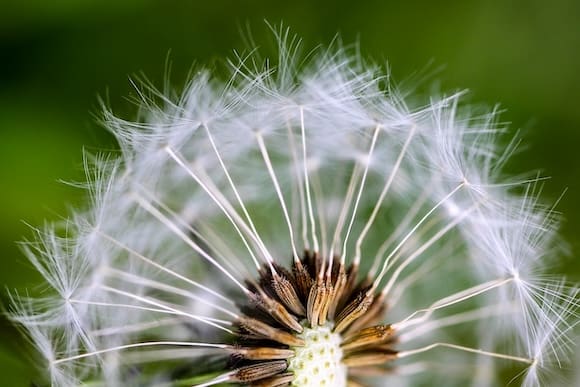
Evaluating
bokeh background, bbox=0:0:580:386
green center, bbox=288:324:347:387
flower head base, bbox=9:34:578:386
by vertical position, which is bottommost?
green center, bbox=288:324:347:387

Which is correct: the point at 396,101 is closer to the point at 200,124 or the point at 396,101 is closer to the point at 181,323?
the point at 200,124

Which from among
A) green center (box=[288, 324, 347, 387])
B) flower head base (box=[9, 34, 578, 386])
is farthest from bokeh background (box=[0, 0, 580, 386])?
green center (box=[288, 324, 347, 387])

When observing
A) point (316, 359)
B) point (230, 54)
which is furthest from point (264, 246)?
point (230, 54)

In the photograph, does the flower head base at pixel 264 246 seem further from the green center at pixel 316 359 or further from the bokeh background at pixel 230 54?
the bokeh background at pixel 230 54

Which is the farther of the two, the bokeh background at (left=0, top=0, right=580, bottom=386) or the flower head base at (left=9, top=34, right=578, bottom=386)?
the bokeh background at (left=0, top=0, right=580, bottom=386)

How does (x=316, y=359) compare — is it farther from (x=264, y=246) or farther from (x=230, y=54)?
(x=230, y=54)

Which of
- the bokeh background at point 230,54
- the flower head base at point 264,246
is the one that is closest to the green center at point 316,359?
the flower head base at point 264,246

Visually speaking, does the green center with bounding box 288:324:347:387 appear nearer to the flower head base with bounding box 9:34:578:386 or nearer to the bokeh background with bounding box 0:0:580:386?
the flower head base with bounding box 9:34:578:386
